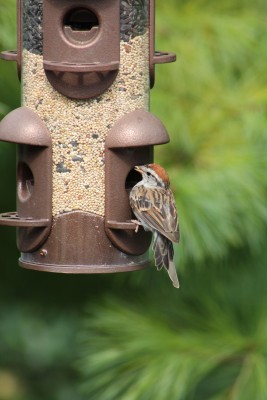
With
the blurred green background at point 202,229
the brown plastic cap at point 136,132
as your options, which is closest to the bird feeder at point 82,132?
the brown plastic cap at point 136,132

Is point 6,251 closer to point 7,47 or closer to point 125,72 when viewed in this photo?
point 7,47

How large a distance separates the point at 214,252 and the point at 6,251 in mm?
1108

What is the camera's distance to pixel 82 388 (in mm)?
6031

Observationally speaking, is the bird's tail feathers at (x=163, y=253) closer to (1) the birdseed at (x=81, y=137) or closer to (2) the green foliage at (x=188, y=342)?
(1) the birdseed at (x=81, y=137)

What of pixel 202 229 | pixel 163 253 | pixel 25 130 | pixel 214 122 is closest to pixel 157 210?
pixel 163 253

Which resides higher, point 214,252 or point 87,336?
→ point 214,252

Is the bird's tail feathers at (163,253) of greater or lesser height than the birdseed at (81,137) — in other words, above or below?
below

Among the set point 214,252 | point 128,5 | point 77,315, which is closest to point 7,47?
point 128,5

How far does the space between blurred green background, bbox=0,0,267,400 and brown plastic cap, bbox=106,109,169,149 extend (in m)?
0.66

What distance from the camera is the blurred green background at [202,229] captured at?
521 centimetres

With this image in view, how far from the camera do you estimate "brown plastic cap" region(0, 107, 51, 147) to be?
4453 mm

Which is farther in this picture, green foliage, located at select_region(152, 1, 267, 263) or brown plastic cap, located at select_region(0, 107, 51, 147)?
green foliage, located at select_region(152, 1, 267, 263)

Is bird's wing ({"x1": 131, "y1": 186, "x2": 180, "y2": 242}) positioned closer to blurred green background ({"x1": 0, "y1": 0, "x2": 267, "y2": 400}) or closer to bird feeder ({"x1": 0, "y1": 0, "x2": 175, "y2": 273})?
bird feeder ({"x1": 0, "y1": 0, "x2": 175, "y2": 273})

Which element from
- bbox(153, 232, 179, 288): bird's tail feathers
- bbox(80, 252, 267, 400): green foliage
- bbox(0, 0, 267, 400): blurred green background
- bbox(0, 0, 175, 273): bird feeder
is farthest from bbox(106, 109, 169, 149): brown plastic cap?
bbox(80, 252, 267, 400): green foliage
